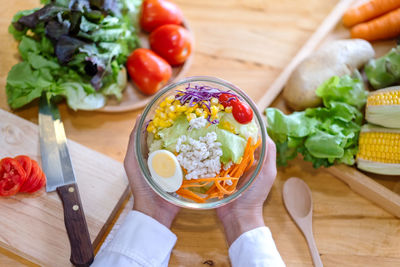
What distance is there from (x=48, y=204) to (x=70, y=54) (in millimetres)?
698

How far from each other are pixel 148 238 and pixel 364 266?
94cm

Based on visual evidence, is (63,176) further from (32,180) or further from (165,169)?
(165,169)

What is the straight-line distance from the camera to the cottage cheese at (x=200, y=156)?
127 centimetres

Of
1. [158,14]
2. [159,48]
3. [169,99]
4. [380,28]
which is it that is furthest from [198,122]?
[380,28]

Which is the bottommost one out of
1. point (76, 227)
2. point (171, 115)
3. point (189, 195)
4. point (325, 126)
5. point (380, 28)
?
point (76, 227)

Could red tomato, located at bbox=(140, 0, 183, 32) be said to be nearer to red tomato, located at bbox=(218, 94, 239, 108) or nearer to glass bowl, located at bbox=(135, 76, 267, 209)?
glass bowl, located at bbox=(135, 76, 267, 209)

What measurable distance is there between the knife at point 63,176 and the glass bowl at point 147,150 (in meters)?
0.41

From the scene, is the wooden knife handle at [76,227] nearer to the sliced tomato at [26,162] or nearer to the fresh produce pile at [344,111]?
the sliced tomato at [26,162]

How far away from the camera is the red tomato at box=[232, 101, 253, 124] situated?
1339mm

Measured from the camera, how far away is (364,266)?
5.12ft

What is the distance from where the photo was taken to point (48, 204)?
1.56 metres

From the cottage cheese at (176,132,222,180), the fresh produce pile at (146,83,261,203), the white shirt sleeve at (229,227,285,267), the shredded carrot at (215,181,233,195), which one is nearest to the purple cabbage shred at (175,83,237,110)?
the fresh produce pile at (146,83,261,203)

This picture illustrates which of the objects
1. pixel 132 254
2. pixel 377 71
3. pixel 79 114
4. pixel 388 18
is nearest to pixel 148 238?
pixel 132 254

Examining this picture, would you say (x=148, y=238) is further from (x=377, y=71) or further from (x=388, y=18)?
(x=388, y=18)
